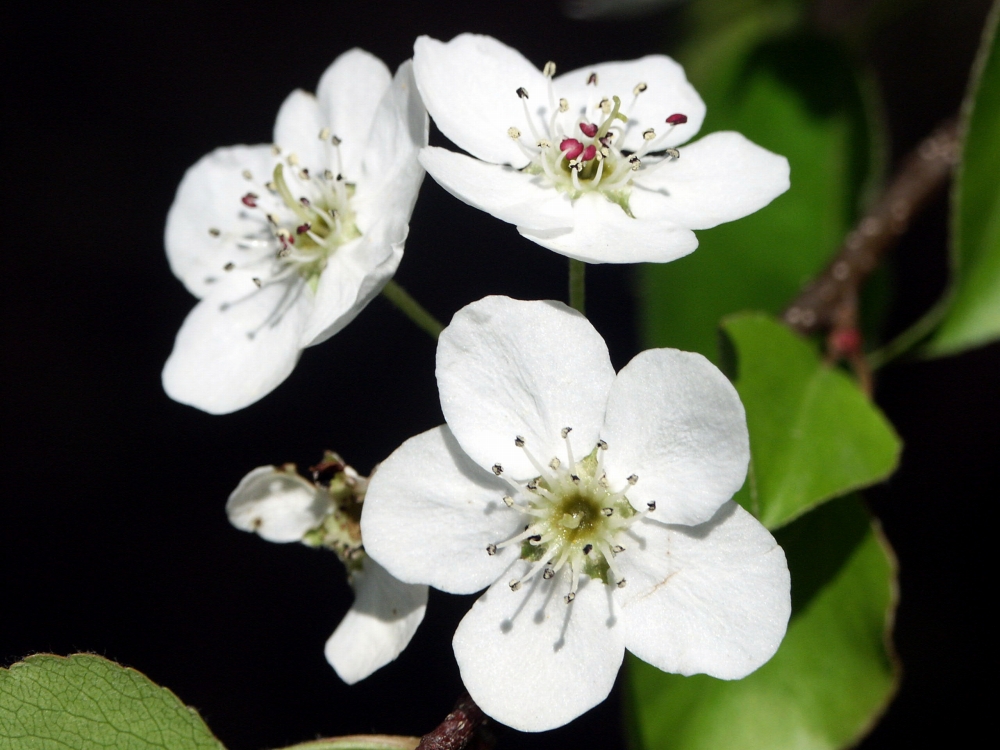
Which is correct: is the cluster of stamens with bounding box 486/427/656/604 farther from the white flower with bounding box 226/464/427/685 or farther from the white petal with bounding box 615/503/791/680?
the white flower with bounding box 226/464/427/685

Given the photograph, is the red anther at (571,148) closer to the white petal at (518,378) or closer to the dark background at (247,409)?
the white petal at (518,378)

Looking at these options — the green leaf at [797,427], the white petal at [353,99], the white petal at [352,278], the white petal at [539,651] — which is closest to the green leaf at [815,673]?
the green leaf at [797,427]

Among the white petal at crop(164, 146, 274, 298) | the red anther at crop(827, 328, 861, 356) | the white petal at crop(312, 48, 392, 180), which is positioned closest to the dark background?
the red anther at crop(827, 328, 861, 356)

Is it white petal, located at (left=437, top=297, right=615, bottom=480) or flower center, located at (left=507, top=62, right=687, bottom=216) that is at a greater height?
flower center, located at (left=507, top=62, right=687, bottom=216)

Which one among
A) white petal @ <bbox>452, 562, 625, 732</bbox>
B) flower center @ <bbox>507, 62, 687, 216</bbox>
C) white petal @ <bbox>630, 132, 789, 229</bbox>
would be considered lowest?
white petal @ <bbox>452, 562, 625, 732</bbox>

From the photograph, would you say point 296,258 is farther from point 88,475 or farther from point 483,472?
point 88,475

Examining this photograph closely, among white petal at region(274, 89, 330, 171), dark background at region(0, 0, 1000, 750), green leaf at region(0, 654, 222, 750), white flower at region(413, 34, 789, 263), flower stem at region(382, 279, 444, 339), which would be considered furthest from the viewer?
dark background at region(0, 0, 1000, 750)

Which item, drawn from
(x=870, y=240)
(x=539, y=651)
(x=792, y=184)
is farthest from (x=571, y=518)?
(x=792, y=184)
